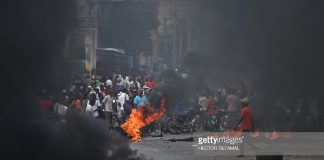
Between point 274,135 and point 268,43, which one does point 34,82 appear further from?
point 274,135

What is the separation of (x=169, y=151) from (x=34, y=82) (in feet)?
21.0

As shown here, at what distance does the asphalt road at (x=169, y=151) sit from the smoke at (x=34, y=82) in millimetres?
4100

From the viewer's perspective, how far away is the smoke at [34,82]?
1017 centimetres

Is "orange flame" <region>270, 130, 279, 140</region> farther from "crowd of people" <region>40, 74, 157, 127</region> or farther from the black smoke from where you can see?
"crowd of people" <region>40, 74, 157, 127</region>

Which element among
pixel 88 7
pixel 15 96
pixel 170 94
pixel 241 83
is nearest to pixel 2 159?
pixel 15 96

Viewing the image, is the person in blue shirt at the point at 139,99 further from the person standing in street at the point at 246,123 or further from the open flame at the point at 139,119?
the person standing in street at the point at 246,123

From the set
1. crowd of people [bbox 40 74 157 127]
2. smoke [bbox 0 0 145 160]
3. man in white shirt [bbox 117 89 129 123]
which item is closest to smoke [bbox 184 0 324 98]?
crowd of people [bbox 40 74 157 127]

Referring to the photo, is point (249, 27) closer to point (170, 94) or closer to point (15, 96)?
point (170, 94)

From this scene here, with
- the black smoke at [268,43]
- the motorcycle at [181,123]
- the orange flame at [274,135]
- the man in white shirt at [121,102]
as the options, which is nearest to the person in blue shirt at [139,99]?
the man in white shirt at [121,102]

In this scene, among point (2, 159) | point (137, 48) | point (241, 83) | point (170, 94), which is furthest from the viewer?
point (137, 48)

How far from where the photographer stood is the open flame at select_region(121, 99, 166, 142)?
18.2 metres

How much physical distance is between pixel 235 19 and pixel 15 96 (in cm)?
687

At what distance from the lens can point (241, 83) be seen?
1761 cm

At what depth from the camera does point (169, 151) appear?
16531 mm
